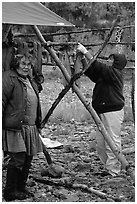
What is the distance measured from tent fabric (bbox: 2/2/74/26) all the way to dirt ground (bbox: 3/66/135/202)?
160cm

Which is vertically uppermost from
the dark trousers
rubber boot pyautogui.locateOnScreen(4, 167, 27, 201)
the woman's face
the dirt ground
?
the woman's face

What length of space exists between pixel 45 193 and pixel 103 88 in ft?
4.19

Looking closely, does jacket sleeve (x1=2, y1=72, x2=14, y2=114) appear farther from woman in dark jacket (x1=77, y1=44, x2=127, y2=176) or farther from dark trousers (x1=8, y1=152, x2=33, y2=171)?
woman in dark jacket (x1=77, y1=44, x2=127, y2=176)

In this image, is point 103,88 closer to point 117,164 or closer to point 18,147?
point 117,164

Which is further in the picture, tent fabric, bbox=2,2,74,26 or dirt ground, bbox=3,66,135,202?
dirt ground, bbox=3,66,135,202

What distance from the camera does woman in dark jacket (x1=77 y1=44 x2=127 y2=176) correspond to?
4.70 metres

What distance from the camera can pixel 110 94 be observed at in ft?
15.6

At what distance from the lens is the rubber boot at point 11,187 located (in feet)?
13.0

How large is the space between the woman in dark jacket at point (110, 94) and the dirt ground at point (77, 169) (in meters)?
0.33

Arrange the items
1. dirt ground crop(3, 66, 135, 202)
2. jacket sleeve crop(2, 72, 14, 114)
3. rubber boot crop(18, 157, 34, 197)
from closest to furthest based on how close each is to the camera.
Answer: jacket sleeve crop(2, 72, 14, 114) → rubber boot crop(18, 157, 34, 197) → dirt ground crop(3, 66, 135, 202)

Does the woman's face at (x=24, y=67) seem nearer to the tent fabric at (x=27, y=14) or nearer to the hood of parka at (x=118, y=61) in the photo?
the tent fabric at (x=27, y=14)

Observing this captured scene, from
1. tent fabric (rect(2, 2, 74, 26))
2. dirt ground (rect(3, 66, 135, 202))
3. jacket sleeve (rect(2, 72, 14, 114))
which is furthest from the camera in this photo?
dirt ground (rect(3, 66, 135, 202))

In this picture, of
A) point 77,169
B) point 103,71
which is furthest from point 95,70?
point 77,169

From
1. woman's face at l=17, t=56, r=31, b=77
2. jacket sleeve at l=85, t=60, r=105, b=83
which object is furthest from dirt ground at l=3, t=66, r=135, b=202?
woman's face at l=17, t=56, r=31, b=77
